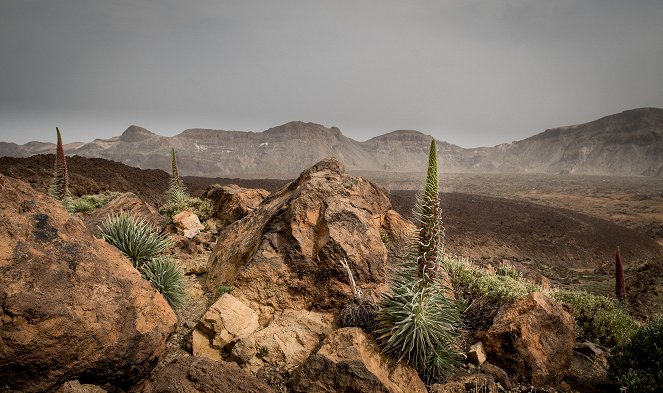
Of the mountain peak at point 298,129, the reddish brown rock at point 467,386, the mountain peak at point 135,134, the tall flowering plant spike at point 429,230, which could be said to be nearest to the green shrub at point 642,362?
the reddish brown rock at point 467,386

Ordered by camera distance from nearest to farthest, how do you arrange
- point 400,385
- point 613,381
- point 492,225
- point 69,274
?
point 69,274 < point 400,385 < point 613,381 < point 492,225

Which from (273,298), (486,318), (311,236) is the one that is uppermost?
(311,236)

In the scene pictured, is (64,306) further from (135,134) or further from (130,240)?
(135,134)

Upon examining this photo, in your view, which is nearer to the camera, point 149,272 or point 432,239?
point 432,239

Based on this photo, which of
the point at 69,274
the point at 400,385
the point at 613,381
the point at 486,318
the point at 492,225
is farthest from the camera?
the point at 492,225

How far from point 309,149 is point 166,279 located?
165430 mm

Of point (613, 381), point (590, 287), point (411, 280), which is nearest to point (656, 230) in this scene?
point (590, 287)

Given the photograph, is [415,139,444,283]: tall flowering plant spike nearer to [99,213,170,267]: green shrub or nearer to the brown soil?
[99,213,170,267]: green shrub

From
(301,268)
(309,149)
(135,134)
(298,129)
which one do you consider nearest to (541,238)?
(301,268)

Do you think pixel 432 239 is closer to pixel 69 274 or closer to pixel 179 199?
pixel 69 274

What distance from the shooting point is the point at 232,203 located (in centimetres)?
1243

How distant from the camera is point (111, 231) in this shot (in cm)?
592

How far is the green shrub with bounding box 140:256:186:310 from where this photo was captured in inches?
219

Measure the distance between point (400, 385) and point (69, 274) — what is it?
4.17m
